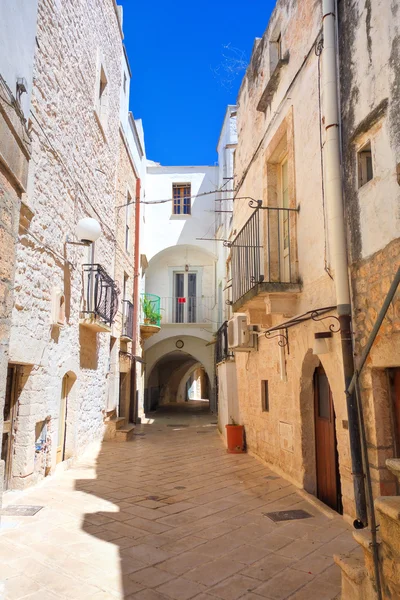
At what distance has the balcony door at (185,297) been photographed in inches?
783

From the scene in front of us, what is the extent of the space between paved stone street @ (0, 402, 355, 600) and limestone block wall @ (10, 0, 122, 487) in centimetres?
125

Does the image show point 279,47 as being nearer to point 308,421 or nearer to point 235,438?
point 308,421

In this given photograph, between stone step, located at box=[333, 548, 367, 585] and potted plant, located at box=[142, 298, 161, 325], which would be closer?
stone step, located at box=[333, 548, 367, 585]

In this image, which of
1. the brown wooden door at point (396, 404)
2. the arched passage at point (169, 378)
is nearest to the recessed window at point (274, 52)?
the brown wooden door at point (396, 404)

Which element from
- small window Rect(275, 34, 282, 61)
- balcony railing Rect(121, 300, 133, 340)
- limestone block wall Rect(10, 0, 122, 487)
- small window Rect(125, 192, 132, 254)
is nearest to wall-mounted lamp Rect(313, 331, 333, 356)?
limestone block wall Rect(10, 0, 122, 487)

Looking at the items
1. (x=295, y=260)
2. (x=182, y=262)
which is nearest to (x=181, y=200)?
(x=182, y=262)

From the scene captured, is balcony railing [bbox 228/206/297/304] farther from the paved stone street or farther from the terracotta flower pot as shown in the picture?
the terracotta flower pot

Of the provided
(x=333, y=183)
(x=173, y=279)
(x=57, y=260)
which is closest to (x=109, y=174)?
(x=57, y=260)

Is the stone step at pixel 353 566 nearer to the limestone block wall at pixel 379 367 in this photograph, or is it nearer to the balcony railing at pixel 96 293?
the limestone block wall at pixel 379 367

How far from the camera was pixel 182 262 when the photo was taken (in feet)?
66.5

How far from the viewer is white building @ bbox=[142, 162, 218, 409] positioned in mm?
19734

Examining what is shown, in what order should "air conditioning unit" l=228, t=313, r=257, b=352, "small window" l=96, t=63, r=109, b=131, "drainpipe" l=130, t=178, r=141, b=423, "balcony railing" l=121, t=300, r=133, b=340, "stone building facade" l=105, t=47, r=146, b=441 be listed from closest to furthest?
"air conditioning unit" l=228, t=313, r=257, b=352 → "small window" l=96, t=63, r=109, b=131 → "stone building facade" l=105, t=47, r=146, b=441 → "balcony railing" l=121, t=300, r=133, b=340 → "drainpipe" l=130, t=178, r=141, b=423

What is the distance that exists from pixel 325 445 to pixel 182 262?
49.1 ft

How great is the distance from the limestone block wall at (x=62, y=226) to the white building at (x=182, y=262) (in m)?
8.68
